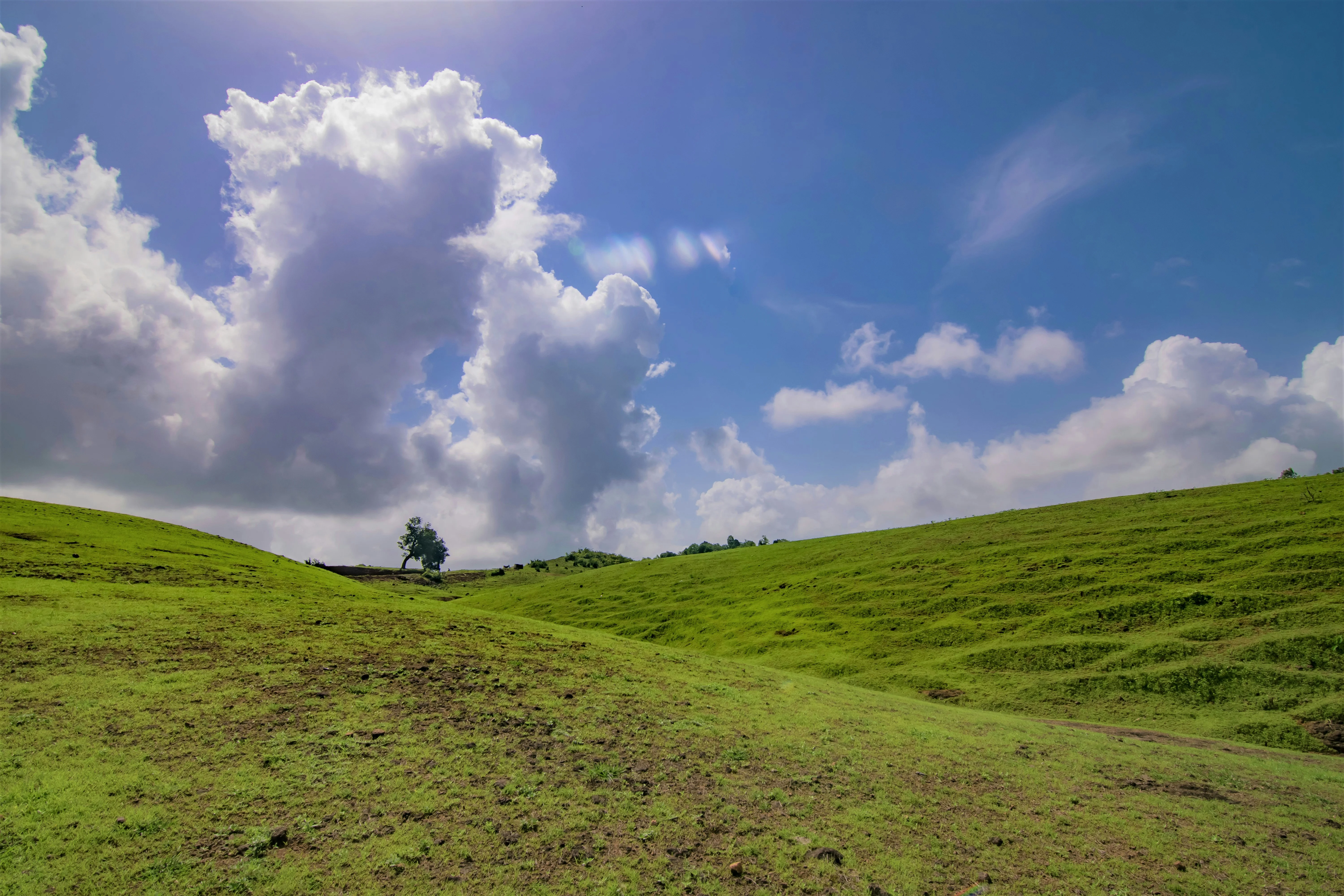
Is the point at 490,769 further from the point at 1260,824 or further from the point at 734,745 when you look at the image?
the point at 1260,824

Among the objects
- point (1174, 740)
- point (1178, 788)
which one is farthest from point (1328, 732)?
point (1178, 788)

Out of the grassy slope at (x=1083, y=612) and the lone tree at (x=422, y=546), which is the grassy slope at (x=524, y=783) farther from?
the lone tree at (x=422, y=546)

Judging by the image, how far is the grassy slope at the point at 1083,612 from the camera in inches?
817

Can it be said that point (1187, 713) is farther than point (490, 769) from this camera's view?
Yes

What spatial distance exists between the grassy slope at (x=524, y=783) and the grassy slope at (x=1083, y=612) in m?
4.89

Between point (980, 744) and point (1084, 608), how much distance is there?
62.1 feet

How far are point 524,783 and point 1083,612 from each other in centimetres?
2976

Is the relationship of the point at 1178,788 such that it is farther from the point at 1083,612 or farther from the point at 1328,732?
the point at 1083,612

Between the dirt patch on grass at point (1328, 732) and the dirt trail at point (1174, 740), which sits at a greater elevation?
the dirt patch on grass at point (1328, 732)

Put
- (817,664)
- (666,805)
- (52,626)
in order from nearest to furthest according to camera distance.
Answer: (666,805), (52,626), (817,664)

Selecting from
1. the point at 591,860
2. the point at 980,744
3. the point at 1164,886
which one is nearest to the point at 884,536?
the point at 980,744

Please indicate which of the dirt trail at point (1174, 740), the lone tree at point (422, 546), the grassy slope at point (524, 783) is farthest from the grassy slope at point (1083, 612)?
the lone tree at point (422, 546)

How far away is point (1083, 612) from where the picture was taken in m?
27.4

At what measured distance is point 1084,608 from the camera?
27.6m
